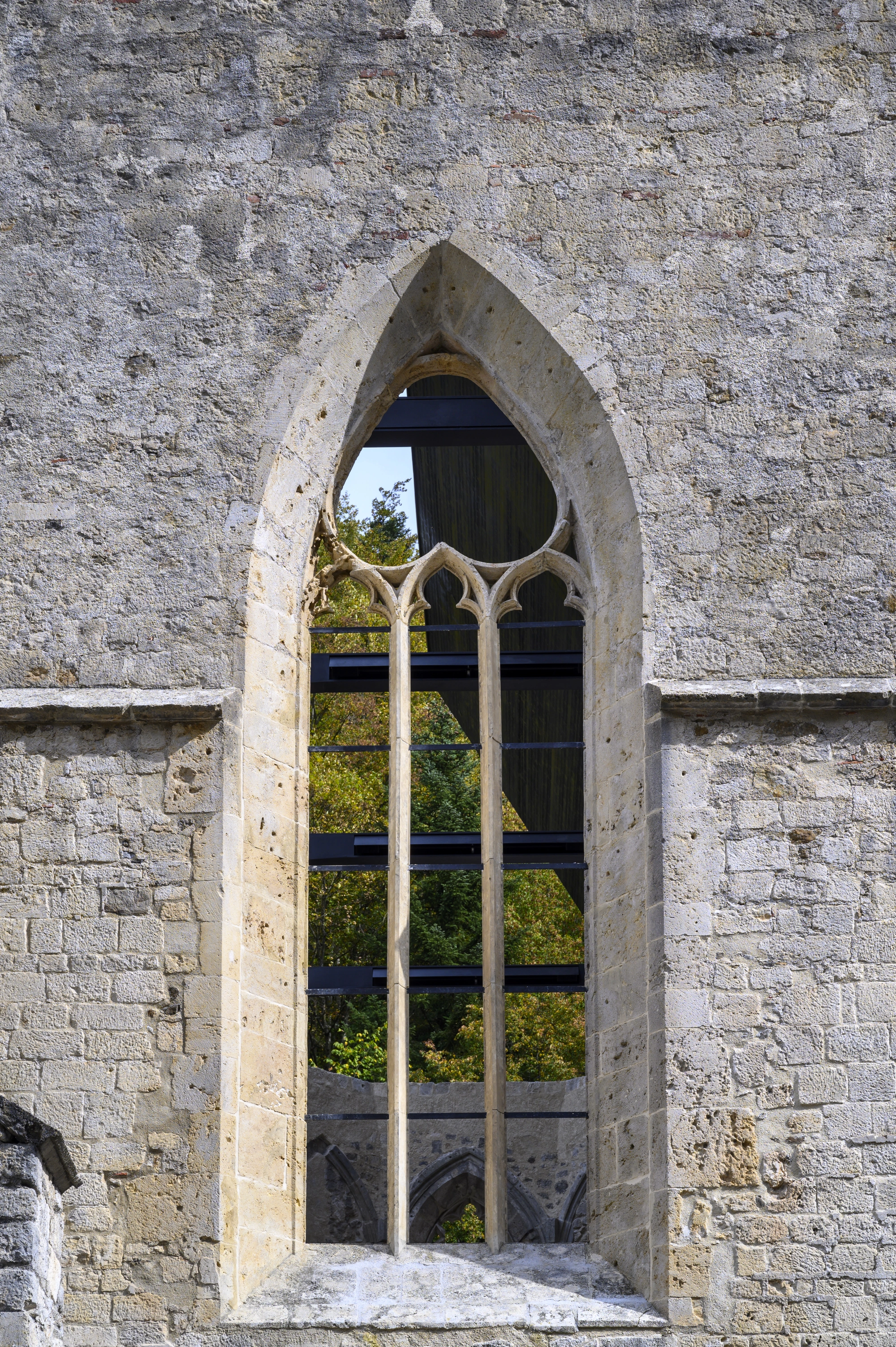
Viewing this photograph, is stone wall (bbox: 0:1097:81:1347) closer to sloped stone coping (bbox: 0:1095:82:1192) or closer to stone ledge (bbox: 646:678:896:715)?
sloped stone coping (bbox: 0:1095:82:1192)

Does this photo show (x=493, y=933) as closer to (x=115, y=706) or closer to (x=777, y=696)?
(x=777, y=696)

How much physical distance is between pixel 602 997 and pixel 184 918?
5.39 ft

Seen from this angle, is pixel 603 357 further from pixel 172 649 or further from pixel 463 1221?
pixel 463 1221

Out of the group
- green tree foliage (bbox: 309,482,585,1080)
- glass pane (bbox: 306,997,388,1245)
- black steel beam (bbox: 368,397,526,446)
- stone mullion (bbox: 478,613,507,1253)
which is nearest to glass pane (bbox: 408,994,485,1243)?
glass pane (bbox: 306,997,388,1245)

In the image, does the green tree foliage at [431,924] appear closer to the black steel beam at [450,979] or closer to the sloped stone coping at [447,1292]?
the black steel beam at [450,979]

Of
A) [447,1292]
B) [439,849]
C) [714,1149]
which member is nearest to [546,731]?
[439,849]

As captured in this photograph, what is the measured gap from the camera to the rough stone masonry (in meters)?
5.95

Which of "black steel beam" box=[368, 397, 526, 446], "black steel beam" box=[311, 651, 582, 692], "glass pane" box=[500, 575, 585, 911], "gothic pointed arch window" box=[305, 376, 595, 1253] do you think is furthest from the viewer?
"glass pane" box=[500, 575, 585, 911]

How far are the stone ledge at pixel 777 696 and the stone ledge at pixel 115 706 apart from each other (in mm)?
1715

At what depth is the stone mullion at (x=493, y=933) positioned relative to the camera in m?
6.31

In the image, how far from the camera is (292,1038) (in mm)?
6430

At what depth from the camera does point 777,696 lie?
6.38 meters

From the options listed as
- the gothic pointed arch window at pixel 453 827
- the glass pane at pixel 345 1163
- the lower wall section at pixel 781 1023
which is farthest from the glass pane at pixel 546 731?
the lower wall section at pixel 781 1023

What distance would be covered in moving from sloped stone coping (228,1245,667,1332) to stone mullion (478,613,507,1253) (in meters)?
0.20
